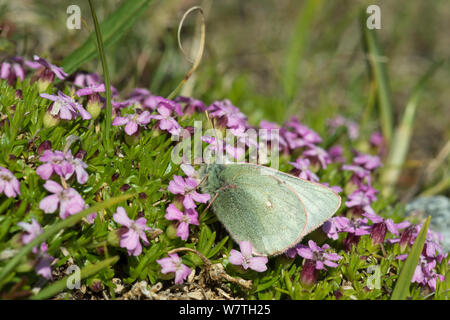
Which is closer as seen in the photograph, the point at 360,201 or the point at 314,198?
the point at 314,198

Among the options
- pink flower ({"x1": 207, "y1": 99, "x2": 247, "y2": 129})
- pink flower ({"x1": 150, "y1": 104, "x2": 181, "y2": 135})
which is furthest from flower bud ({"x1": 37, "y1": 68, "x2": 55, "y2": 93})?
pink flower ({"x1": 207, "y1": 99, "x2": 247, "y2": 129})

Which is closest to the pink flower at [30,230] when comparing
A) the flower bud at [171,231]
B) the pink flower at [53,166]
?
the pink flower at [53,166]

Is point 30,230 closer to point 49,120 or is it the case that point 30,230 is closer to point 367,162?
point 49,120

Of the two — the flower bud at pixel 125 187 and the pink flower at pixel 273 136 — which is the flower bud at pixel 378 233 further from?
the flower bud at pixel 125 187

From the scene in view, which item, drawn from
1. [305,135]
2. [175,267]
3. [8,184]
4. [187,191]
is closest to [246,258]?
[175,267]

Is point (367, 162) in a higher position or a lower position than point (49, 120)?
lower

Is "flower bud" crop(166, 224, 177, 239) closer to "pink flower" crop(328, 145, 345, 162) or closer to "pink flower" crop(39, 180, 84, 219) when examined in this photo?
"pink flower" crop(39, 180, 84, 219)
